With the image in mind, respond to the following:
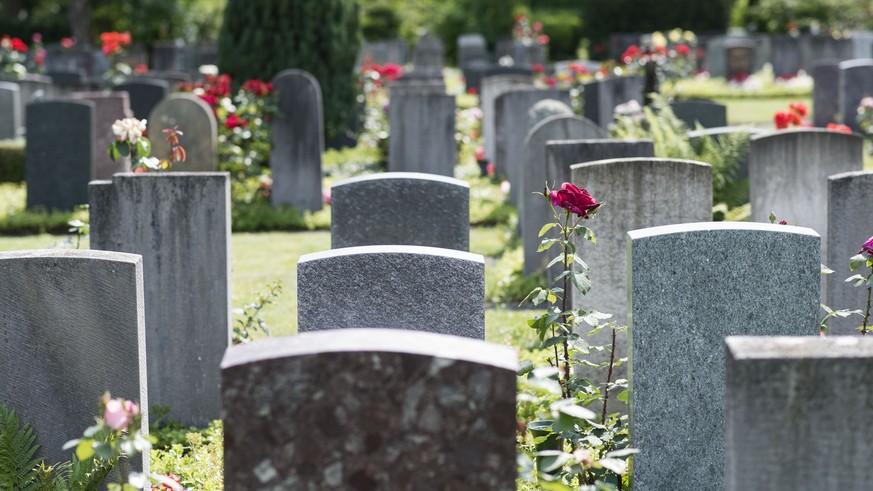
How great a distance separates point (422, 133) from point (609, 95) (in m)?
2.53

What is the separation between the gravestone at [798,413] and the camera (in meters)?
3.12

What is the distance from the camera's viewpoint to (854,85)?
52.1 ft

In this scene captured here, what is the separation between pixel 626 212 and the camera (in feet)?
19.3

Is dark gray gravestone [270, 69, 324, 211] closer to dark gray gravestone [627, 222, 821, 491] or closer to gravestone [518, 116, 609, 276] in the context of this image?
gravestone [518, 116, 609, 276]

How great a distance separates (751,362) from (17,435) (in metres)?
2.77

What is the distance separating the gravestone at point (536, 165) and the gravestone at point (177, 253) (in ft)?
10.4

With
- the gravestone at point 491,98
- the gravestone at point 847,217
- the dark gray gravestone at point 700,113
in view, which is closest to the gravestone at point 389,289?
the gravestone at point 847,217

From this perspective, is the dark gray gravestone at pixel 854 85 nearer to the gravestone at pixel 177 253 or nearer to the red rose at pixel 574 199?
the gravestone at pixel 177 253

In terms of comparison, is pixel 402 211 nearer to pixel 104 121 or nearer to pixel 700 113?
pixel 700 113

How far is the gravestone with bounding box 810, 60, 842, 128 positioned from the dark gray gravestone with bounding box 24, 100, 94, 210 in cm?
1007

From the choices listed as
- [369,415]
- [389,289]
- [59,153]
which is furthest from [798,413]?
[59,153]

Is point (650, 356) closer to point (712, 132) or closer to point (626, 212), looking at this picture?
point (626, 212)

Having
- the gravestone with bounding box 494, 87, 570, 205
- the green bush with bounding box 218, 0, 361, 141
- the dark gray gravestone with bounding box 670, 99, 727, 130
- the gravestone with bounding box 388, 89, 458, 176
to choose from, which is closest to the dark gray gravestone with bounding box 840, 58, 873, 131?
the gravestone with bounding box 494, 87, 570, 205

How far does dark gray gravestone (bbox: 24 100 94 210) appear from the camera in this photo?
11.5 m
